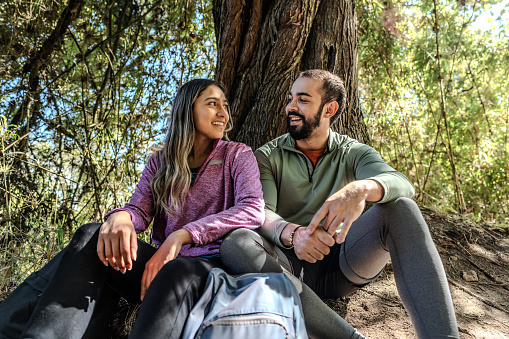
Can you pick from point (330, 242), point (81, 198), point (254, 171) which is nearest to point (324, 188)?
point (254, 171)

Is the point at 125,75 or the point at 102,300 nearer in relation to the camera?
the point at 102,300

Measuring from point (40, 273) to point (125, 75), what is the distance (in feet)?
9.92

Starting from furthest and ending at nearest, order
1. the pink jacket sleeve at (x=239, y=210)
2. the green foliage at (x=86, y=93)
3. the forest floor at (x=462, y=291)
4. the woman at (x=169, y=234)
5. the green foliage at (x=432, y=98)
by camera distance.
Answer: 1. the green foliage at (x=432, y=98)
2. the green foliage at (x=86, y=93)
3. the forest floor at (x=462, y=291)
4. the pink jacket sleeve at (x=239, y=210)
5. the woman at (x=169, y=234)

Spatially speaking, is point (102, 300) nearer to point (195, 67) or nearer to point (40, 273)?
point (40, 273)

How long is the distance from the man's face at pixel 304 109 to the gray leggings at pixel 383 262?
650mm

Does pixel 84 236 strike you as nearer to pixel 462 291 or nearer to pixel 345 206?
pixel 345 206

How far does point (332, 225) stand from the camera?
1677 millimetres

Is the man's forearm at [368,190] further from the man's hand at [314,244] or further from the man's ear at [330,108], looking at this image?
the man's ear at [330,108]

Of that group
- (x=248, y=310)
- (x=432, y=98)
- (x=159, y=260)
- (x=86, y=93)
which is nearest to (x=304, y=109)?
(x=159, y=260)

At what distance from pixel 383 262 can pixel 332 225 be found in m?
0.38

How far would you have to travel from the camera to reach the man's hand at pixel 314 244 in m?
1.70

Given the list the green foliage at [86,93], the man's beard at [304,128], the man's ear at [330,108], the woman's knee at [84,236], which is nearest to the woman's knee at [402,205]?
the man's beard at [304,128]

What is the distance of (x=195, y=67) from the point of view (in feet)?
13.3

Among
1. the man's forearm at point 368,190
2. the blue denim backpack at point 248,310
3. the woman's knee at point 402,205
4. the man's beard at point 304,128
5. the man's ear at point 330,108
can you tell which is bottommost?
the blue denim backpack at point 248,310
